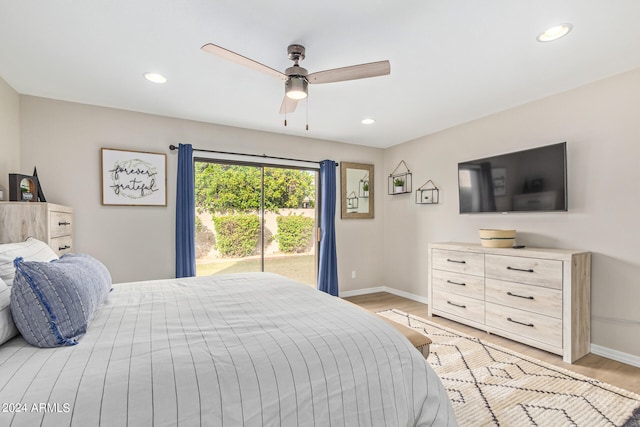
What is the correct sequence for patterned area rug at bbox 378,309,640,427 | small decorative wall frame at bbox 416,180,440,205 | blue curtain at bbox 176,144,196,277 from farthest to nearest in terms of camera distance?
small decorative wall frame at bbox 416,180,440,205 < blue curtain at bbox 176,144,196,277 < patterned area rug at bbox 378,309,640,427

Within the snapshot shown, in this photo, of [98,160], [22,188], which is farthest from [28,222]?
[98,160]

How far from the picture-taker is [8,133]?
2.74m

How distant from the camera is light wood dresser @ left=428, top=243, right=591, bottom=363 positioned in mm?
2609

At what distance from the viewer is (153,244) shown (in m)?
3.54

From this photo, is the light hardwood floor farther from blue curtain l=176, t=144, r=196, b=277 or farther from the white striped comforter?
blue curtain l=176, t=144, r=196, b=277

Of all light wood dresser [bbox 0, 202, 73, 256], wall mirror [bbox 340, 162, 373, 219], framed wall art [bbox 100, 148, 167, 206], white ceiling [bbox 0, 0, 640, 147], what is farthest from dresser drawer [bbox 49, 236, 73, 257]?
wall mirror [bbox 340, 162, 373, 219]

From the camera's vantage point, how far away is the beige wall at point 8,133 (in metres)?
2.63

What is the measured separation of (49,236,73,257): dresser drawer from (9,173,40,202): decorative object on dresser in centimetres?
42

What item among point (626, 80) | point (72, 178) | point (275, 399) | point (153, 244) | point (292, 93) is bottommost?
point (275, 399)

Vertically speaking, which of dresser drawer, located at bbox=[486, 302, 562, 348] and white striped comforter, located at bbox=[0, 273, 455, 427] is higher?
white striped comforter, located at bbox=[0, 273, 455, 427]

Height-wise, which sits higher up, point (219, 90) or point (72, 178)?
point (219, 90)

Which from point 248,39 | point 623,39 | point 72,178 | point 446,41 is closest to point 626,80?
point 623,39

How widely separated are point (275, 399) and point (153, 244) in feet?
10.2

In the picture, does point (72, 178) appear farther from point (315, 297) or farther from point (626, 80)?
point (626, 80)
